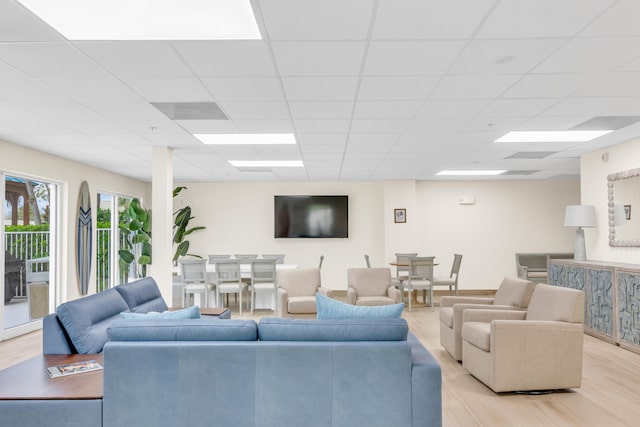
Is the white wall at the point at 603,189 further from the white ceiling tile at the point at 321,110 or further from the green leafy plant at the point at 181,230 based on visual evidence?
the green leafy plant at the point at 181,230

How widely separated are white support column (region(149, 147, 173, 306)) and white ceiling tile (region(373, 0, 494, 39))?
13.8 ft

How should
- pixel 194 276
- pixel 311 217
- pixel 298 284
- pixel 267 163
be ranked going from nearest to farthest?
pixel 298 284, pixel 194 276, pixel 267 163, pixel 311 217

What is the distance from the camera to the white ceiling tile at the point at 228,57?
9.86 feet

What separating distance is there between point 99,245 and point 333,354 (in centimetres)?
728

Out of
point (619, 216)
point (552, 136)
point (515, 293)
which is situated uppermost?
point (552, 136)

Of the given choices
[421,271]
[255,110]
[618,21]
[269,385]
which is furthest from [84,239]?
[618,21]

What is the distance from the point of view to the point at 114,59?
3.23 metres

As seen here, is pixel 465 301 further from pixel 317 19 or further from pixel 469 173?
pixel 469 173

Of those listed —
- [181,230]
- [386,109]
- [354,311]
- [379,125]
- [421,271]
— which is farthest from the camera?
[181,230]

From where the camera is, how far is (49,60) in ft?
10.7

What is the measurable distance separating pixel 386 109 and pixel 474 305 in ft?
7.35

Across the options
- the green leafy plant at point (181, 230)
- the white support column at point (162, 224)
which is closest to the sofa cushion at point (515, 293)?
the white support column at point (162, 224)

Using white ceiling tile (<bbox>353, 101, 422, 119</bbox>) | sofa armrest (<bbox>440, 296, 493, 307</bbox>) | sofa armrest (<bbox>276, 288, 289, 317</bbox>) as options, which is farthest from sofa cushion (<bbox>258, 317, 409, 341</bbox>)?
sofa armrest (<bbox>276, 288, 289, 317</bbox>)

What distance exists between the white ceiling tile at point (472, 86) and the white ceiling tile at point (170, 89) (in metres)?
1.93
